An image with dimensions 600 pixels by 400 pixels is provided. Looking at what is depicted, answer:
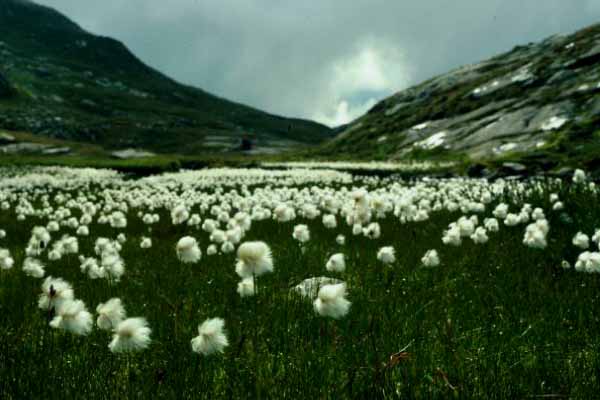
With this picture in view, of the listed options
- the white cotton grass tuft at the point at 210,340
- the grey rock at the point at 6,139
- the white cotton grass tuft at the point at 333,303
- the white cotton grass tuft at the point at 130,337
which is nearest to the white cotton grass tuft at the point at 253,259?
the white cotton grass tuft at the point at 333,303

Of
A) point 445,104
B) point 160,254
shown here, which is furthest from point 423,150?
point 160,254

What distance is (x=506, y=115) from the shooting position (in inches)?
2373

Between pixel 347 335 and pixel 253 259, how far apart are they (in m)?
0.89

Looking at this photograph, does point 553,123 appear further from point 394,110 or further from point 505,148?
point 394,110

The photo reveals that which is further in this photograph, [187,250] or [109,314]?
[187,250]

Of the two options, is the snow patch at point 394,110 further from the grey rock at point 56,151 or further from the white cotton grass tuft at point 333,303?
the white cotton grass tuft at point 333,303

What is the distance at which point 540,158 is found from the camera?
21.5 metres

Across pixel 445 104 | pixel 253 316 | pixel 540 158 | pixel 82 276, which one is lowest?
pixel 82 276

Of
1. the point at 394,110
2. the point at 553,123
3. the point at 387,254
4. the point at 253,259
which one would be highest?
the point at 394,110

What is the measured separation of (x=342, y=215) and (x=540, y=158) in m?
14.5

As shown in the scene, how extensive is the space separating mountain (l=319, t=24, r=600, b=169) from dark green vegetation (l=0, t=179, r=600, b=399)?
46.5 feet

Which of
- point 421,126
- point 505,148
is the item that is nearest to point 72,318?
point 505,148

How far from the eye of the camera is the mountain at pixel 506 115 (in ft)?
129

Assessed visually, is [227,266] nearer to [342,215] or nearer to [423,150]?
[342,215]
